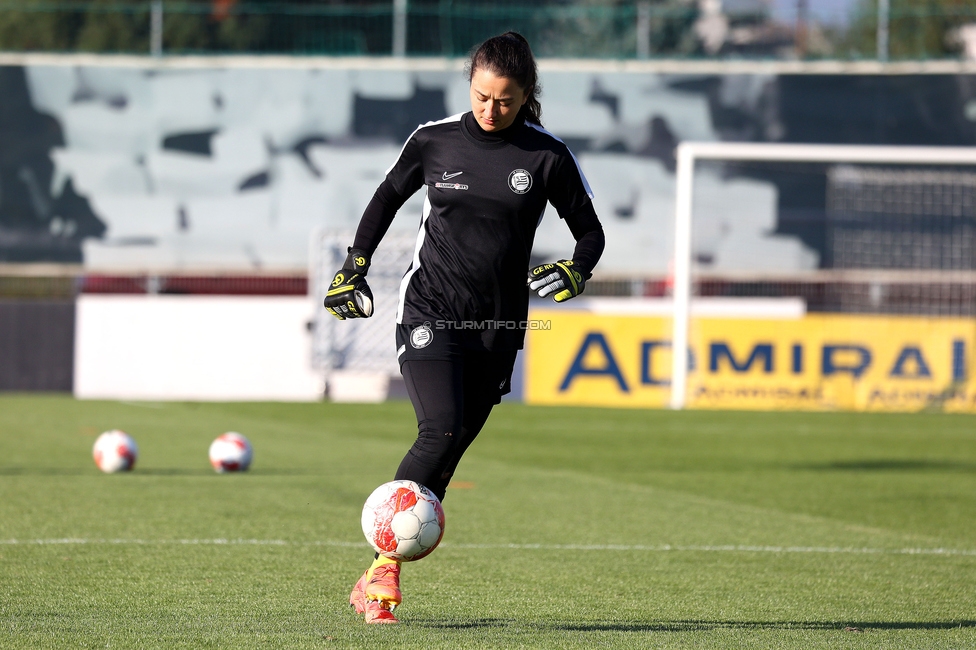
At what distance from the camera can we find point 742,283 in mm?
23203

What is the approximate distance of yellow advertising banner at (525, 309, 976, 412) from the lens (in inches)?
733

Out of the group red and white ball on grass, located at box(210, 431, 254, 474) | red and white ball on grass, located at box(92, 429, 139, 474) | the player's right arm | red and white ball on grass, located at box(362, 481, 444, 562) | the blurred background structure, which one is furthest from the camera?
the blurred background structure

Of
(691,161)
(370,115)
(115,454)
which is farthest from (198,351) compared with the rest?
(115,454)

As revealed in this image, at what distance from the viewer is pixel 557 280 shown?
480 centimetres

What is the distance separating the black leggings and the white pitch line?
1943mm

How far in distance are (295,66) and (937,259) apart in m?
12.4

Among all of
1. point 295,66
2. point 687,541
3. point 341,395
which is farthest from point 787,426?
point 295,66

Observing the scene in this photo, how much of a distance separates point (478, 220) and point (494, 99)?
0.44m

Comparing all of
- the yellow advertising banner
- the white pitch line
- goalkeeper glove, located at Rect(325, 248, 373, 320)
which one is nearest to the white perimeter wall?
the yellow advertising banner

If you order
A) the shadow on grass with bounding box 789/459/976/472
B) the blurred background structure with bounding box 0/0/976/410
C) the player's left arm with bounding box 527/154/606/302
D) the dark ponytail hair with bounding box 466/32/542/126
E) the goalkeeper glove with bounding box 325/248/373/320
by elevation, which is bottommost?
the shadow on grass with bounding box 789/459/976/472

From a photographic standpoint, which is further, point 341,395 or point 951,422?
point 341,395

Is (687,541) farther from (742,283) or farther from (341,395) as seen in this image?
(742,283)

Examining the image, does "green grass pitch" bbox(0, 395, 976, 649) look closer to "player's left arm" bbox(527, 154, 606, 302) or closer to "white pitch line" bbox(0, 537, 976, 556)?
"white pitch line" bbox(0, 537, 976, 556)

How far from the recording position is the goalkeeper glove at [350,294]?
4.86m
